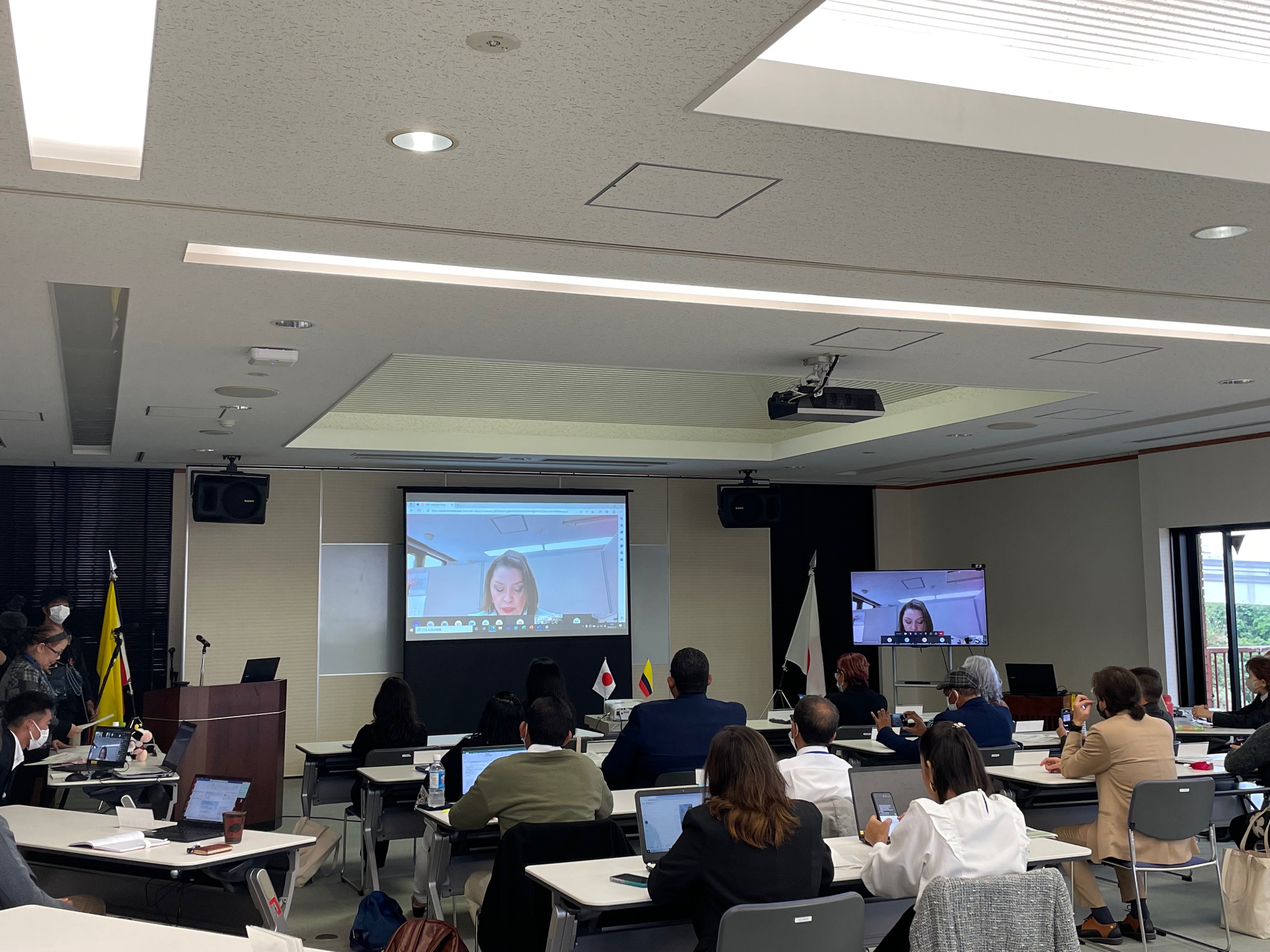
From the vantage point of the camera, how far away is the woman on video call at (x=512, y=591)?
1018 centimetres

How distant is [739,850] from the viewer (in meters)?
3.19

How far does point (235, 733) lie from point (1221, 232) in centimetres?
679

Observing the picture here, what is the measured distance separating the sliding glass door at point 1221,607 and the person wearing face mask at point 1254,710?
131 cm

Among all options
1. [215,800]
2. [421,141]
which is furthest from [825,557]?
[421,141]

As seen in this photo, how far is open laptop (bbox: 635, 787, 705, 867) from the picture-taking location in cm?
370

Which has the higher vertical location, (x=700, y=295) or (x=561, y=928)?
(x=700, y=295)

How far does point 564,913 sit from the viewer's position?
11.5ft

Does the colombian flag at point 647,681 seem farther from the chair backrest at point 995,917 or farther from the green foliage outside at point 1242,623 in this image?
the chair backrest at point 995,917

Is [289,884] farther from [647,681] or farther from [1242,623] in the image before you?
[1242,623]

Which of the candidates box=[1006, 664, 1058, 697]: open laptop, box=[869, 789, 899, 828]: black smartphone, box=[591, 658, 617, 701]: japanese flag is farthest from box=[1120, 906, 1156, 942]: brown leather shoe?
box=[591, 658, 617, 701]: japanese flag

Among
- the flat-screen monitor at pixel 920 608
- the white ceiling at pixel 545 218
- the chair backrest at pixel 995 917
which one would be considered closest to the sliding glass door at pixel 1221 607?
the flat-screen monitor at pixel 920 608

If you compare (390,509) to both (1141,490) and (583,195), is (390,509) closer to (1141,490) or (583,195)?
(1141,490)

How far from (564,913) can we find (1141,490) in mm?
7590

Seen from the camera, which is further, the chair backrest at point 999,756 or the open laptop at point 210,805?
the chair backrest at point 999,756
